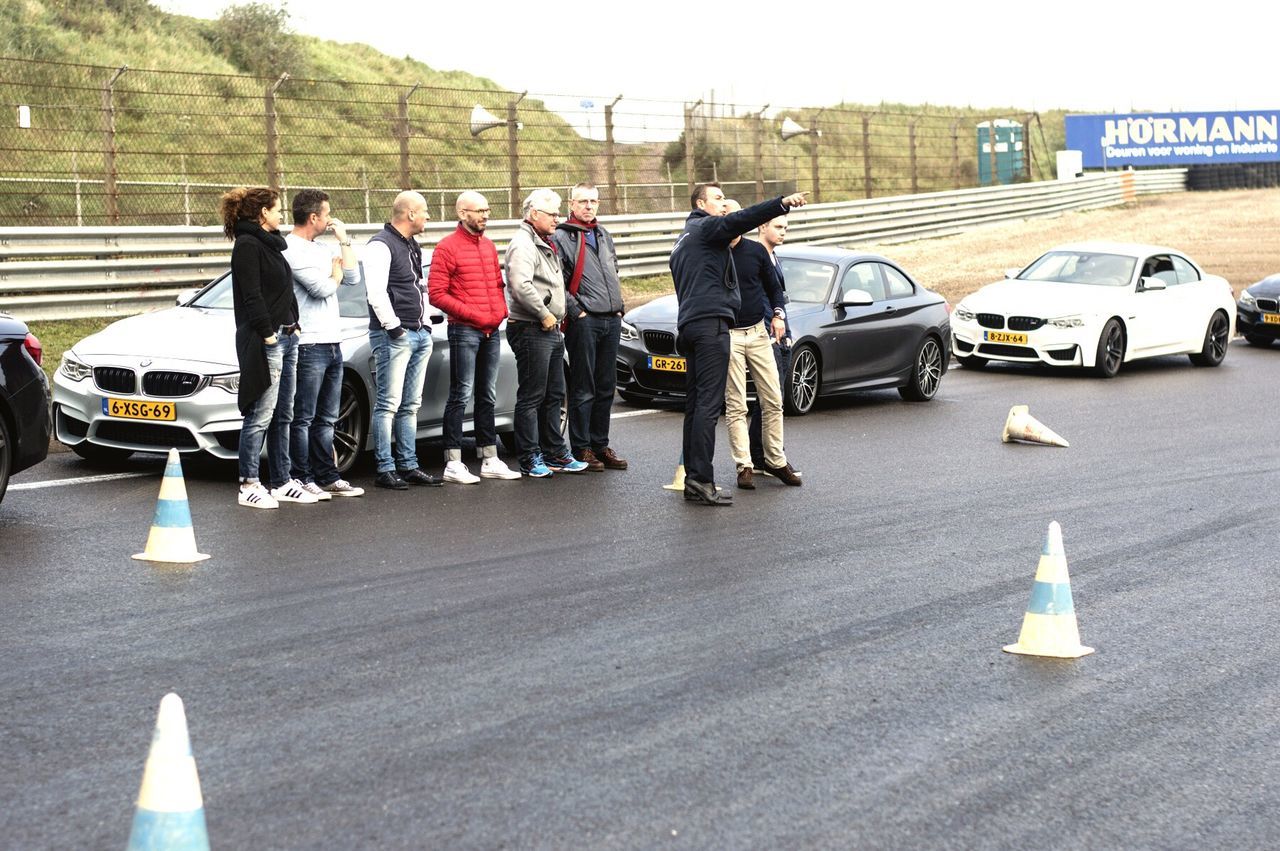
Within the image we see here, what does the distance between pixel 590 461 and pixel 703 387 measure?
5.25 ft

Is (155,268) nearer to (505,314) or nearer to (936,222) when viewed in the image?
(505,314)

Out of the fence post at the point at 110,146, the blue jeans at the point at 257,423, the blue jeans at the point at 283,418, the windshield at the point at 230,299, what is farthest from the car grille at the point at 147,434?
the fence post at the point at 110,146

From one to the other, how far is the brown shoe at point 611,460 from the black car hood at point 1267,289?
45.6ft

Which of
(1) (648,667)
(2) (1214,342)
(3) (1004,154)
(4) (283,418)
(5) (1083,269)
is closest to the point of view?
(1) (648,667)

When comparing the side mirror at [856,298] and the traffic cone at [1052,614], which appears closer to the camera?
the traffic cone at [1052,614]

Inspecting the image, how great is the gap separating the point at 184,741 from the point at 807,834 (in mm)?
1757

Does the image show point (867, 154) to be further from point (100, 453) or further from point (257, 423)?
point (257, 423)

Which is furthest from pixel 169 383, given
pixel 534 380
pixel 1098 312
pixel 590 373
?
pixel 1098 312

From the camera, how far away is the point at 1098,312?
19109mm

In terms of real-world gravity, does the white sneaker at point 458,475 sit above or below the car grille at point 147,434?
below

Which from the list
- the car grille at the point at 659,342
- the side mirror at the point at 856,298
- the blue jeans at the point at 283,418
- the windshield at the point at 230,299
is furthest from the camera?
Answer: the side mirror at the point at 856,298

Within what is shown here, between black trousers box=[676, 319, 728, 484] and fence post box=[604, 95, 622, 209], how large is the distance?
56.8 feet

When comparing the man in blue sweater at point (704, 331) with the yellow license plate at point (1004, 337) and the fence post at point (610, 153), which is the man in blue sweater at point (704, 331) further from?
the fence post at point (610, 153)

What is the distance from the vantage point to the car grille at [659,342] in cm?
1512
